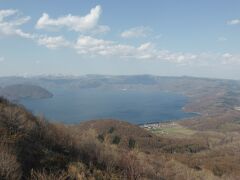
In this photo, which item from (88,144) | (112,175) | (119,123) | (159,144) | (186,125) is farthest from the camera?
(186,125)

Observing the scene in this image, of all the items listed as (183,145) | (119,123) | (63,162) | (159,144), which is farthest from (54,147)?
(119,123)

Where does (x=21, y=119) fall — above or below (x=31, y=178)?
above

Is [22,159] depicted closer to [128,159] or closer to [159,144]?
[128,159]

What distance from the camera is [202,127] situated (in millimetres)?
198375

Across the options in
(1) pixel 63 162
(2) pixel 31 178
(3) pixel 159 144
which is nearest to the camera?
(2) pixel 31 178

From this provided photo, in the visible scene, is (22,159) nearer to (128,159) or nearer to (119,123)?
(128,159)

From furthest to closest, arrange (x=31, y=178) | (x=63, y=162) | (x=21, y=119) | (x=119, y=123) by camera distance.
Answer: (x=119, y=123) → (x=21, y=119) → (x=63, y=162) → (x=31, y=178)

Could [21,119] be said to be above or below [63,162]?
above

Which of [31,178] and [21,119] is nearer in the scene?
[31,178]

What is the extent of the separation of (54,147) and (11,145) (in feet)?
20.3

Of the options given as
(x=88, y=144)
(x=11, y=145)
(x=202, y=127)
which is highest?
(x=11, y=145)

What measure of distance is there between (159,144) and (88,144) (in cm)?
8714

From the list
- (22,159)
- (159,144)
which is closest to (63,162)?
(22,159)

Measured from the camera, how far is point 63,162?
1902 cm
